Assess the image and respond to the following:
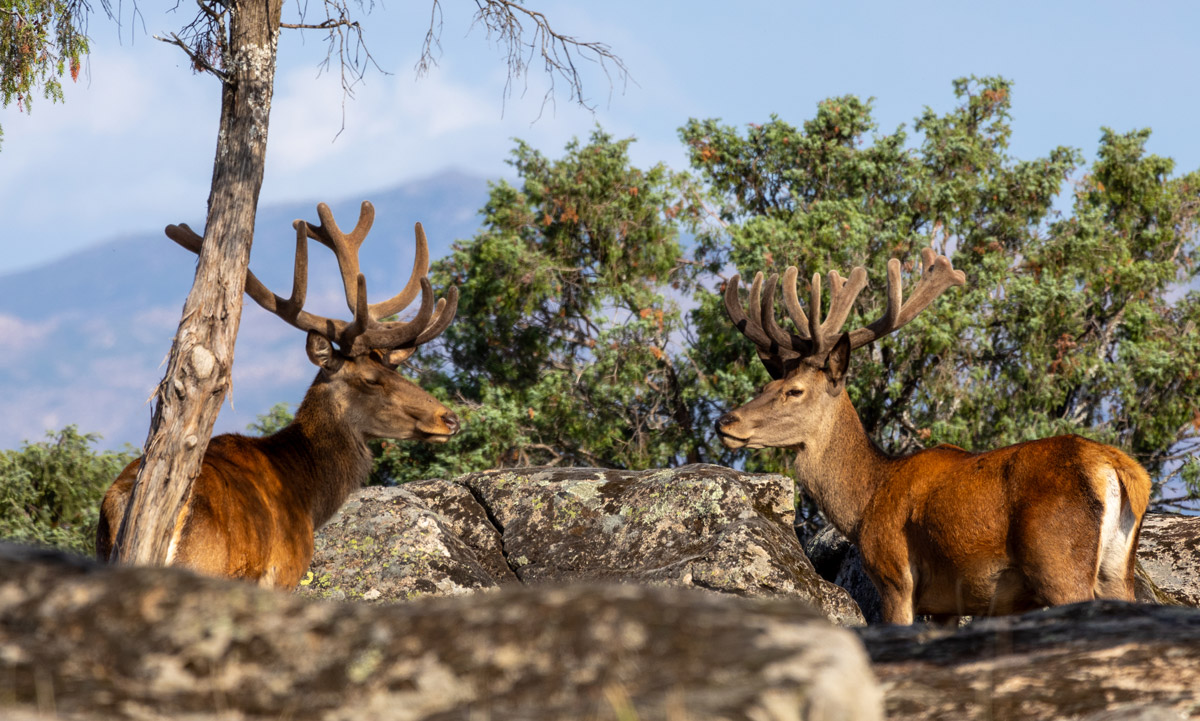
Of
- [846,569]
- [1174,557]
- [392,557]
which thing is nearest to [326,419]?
[392,557]

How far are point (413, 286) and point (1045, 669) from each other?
6.24m

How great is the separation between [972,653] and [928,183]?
1440cm

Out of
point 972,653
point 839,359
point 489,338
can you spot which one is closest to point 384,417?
point 839,359

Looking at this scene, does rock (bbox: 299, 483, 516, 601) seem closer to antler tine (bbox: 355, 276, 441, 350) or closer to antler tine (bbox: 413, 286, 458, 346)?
antler tine (bbox: 413, 286, 458, 346)

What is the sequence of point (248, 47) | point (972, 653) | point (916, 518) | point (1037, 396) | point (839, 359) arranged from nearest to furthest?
point (972, 653) < point (248, 47) < point (916, 518) < point (839, 359) < point (1037, 396)

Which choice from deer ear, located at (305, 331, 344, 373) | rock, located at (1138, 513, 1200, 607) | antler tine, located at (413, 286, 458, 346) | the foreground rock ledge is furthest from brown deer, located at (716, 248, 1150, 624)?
the foreground rock ledge

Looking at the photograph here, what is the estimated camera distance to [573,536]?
9.09 metres

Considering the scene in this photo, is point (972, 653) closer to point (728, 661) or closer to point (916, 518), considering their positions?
point (728, 661)

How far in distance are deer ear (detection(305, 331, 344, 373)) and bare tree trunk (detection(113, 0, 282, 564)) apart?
1183 mm

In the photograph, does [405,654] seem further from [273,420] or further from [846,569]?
[273,420]

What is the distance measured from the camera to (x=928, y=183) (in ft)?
54.8

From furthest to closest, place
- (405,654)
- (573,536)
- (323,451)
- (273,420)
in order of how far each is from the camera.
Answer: (273,420) < (573,536) < (323,451) < (405,654)

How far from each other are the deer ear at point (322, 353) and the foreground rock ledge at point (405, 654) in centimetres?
509

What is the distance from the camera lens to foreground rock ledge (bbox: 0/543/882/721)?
203 centimetres
